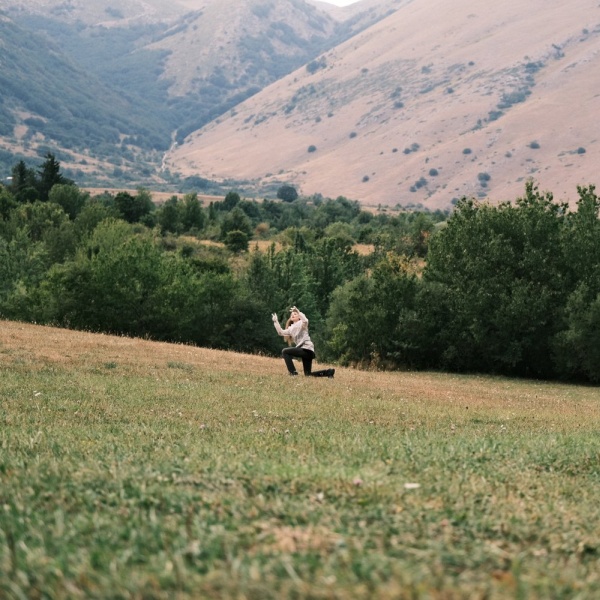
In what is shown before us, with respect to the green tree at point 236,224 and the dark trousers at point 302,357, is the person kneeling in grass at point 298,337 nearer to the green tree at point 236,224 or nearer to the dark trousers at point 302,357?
the dark trousers at point 302,357

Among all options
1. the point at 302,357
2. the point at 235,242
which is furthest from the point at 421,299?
the point at 235,242

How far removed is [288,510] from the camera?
6645 mm

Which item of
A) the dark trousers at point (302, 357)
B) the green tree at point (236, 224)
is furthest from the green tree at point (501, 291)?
the green tree at point (236, 224)

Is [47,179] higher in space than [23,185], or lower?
higher

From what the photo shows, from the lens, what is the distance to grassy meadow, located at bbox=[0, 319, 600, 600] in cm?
489

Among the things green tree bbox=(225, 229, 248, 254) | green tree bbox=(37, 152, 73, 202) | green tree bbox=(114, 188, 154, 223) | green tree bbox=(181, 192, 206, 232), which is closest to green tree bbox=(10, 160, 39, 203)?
green tree bbox=(37, 152, 73, 202)

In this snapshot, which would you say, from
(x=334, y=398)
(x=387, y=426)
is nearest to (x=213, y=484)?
(x=387, y=426)

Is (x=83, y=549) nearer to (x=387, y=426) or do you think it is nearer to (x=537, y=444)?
(x=537, y=444)

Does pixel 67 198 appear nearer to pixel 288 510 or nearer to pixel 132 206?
pixel 132 206

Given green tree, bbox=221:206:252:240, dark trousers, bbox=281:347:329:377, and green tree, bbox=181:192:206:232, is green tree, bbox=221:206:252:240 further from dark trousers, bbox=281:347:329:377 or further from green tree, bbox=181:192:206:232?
dark trousers, bbox=281:347:329:377

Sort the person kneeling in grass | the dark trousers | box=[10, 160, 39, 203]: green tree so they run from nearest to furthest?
the person kneeling in grass < the dark trousers < box=[10, 160, 39, 203]: green tree

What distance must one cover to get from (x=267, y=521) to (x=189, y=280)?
2697 inches

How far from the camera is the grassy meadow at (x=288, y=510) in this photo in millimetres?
4887

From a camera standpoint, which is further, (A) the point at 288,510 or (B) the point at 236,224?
(B) the point at 236,224
